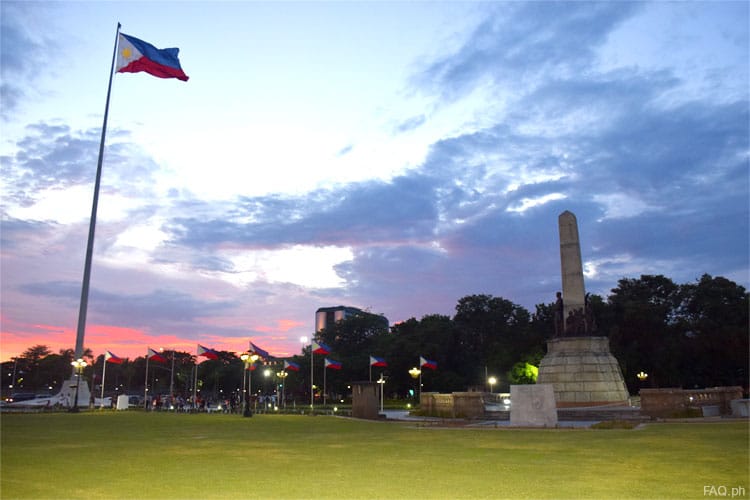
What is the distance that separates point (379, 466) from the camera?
11.5m

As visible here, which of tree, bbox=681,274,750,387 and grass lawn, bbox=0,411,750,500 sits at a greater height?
tree, bbox=681,274,750,387

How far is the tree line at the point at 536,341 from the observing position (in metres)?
69.2

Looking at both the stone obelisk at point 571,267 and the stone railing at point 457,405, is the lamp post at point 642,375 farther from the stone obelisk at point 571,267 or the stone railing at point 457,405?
the stone railing at point 457,405

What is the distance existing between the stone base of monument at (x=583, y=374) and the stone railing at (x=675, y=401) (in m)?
4.10

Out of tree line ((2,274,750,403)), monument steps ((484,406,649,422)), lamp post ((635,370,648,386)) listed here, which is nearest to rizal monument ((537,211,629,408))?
monument steps ((484,406,649,422))

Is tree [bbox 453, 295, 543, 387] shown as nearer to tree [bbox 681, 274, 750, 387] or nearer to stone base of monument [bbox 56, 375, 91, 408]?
tree [bbox 681, 274, 750, 387]

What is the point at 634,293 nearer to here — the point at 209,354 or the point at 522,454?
the point at 209,354

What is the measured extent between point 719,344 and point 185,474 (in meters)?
72.2

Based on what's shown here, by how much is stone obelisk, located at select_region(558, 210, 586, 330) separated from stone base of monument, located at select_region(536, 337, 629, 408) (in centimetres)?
234

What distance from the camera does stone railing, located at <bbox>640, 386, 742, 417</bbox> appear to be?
2909 cm

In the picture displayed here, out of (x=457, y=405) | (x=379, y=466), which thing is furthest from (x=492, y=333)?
(x=379, y=466)

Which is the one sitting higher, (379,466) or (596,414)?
(379,466)

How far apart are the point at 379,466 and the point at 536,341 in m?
74.0

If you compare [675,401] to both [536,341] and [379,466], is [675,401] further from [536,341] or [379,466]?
[536,341]
